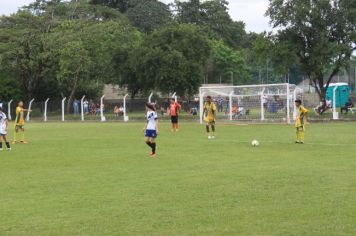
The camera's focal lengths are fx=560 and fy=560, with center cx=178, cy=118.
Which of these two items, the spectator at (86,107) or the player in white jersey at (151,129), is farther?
the spectator at (86,107)

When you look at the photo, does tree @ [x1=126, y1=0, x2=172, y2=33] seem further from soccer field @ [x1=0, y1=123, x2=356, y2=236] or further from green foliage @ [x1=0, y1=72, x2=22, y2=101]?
soccer field @ [x1=0, y1=123, x2=356, y2=236]

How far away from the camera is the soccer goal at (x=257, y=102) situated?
34.9 m

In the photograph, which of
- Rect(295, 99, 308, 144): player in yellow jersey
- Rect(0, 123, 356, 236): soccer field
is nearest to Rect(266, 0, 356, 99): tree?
Rect(295, 99, 308, 144): player in yellow jersey

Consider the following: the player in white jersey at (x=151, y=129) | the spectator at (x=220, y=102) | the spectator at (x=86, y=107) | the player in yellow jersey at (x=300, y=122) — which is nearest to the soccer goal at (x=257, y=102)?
the spectator at (x=220, y=102)

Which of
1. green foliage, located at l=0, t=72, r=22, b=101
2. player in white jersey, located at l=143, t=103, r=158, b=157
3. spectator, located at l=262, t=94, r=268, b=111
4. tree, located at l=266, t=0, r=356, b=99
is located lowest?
player in white jersey, located at l=143, t=103, r=158, b=157

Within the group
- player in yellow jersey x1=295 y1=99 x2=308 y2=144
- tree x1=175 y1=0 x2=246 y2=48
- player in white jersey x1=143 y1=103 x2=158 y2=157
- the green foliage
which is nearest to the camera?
player in white jersey x1=143 y1=103 x2=158 y2=157

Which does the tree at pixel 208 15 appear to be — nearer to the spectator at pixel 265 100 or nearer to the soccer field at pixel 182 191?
the spectator at pixel 265 100

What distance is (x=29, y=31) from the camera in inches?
2087

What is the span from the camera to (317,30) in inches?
1452

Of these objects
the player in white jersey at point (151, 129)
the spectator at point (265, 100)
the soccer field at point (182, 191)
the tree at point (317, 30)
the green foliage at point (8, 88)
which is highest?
the tree at point (317, 30)

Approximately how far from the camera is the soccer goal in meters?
34.9

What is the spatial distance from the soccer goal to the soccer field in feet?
52.9

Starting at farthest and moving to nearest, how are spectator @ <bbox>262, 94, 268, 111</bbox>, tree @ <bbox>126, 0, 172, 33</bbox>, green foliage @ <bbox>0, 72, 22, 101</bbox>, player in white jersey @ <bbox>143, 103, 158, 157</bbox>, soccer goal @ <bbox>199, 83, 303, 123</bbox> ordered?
tree @ <bbox>126, 0, 172, 33</bbox> → green foliage @ <bbox>0, 72, 22, 101</bbox> → spectator @ <bbox>262, 94, 268, 111</bbox> → soccer goal @ <bbox>199, 83, 303, 123</bbox> → player in white jersey @ <bbox>143, 103, 158, 157</bbox>

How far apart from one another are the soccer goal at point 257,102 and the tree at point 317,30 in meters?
2.62
